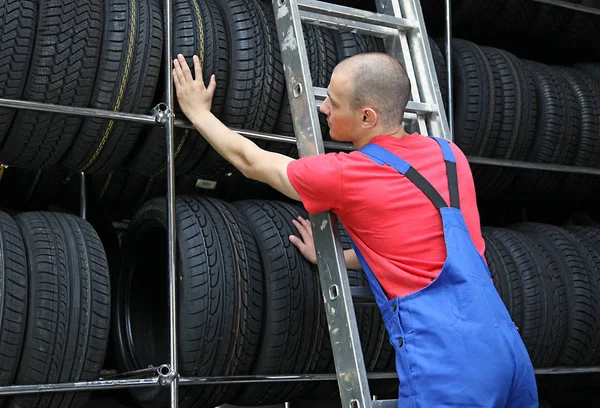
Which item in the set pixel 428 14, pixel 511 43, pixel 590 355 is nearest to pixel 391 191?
pixel 590 355

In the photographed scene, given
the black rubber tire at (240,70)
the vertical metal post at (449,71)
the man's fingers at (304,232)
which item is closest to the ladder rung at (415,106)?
the black rubber tire at (240,70)

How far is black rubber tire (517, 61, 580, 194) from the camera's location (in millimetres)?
4590

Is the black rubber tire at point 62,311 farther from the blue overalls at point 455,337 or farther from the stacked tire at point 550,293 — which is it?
the stacked tire at point 550,293

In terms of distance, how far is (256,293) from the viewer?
349 cm

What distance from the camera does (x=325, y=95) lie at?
3215mm

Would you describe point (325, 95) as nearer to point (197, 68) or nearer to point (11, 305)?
point (197, 68)

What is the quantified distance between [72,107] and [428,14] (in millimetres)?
2471

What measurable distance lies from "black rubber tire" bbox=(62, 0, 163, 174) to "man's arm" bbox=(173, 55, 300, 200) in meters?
0.12

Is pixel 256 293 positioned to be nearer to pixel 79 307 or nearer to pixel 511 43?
pixel 79 307

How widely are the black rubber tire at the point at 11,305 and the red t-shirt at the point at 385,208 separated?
105 cm

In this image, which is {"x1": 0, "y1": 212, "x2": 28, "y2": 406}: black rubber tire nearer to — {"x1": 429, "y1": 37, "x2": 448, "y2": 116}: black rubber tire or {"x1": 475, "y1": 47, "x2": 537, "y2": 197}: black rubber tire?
{"x1": 429, "y1": 37, "x2": 448, "y2": 116}: black rubber tire

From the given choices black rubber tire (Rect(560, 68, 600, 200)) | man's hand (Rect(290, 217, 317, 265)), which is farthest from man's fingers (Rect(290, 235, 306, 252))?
black rubber tire (Rect(560, 68, 600, 200))

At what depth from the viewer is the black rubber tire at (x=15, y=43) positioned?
3.22 m

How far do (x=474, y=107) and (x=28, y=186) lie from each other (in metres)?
2.18
